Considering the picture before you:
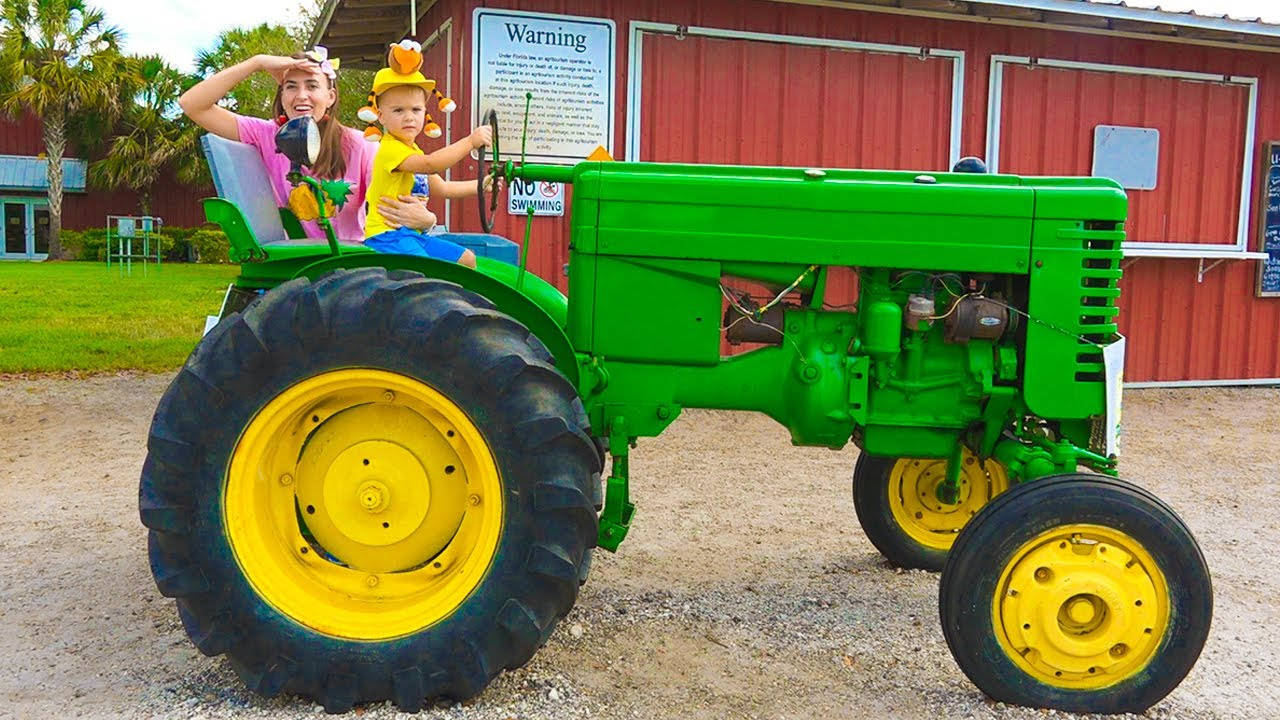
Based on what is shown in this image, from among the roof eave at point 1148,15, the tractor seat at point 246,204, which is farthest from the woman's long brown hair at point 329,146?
the roof eave at point 1148,15

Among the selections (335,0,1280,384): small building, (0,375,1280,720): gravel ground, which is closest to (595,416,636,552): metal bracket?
(0,375,1280,720): gravel ground

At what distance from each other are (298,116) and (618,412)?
1.67 meters

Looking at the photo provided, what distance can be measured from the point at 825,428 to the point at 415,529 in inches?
52.1

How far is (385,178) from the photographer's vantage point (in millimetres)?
3660

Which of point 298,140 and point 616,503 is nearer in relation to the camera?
point 298,140

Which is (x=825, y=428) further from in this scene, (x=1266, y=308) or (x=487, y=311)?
(x=1266, y=308)

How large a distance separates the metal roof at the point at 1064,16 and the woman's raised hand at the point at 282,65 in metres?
4.81

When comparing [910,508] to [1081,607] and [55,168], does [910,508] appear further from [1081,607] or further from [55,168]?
[55,168]

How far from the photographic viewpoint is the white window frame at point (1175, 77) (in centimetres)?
868

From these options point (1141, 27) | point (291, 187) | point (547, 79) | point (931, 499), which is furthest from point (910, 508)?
point (1141, 27)

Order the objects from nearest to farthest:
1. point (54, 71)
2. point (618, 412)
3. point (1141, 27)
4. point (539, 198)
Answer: point (618, 412), point (539, 198), point (1141, 27), point (54, 71)

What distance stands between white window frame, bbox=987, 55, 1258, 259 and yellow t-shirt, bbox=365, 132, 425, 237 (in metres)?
6.32

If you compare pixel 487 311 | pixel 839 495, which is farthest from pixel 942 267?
pixel 839 495

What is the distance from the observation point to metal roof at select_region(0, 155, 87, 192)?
33.9 m
